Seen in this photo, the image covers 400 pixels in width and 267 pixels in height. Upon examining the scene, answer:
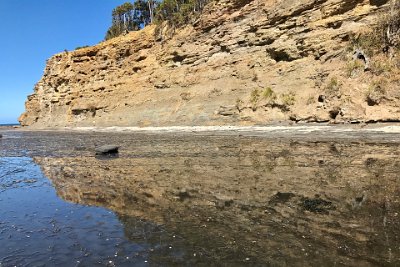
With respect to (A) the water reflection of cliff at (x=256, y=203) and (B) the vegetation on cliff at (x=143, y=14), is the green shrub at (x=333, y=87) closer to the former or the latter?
(A) the water reflection of cliff at (x=256, y=203)

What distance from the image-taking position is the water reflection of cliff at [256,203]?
17.5 feet

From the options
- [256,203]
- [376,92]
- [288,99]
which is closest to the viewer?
[256,203]

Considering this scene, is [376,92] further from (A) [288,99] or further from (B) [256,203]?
Answer: (B) [256,203]

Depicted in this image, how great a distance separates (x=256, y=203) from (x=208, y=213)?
1.31 meters

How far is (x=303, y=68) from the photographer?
31984mm

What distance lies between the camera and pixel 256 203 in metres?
8.09

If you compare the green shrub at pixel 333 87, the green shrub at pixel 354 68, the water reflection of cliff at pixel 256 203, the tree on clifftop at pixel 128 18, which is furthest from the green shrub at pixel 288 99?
the tree on clifftop at pixel 128 18

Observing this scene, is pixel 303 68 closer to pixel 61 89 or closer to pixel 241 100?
pixel 241 100

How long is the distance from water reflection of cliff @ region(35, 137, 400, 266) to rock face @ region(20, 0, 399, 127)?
45.1 ft

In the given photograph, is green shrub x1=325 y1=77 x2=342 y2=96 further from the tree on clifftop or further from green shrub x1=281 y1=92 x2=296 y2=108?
the tree on clifftop

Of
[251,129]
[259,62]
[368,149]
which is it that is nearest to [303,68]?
[259,62]

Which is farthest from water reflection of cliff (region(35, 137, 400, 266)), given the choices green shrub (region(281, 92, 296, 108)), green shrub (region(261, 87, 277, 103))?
green shrub (region(261, 87, 277, 103))

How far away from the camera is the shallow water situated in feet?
17.4

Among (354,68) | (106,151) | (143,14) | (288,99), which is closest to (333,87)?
(354,68)
